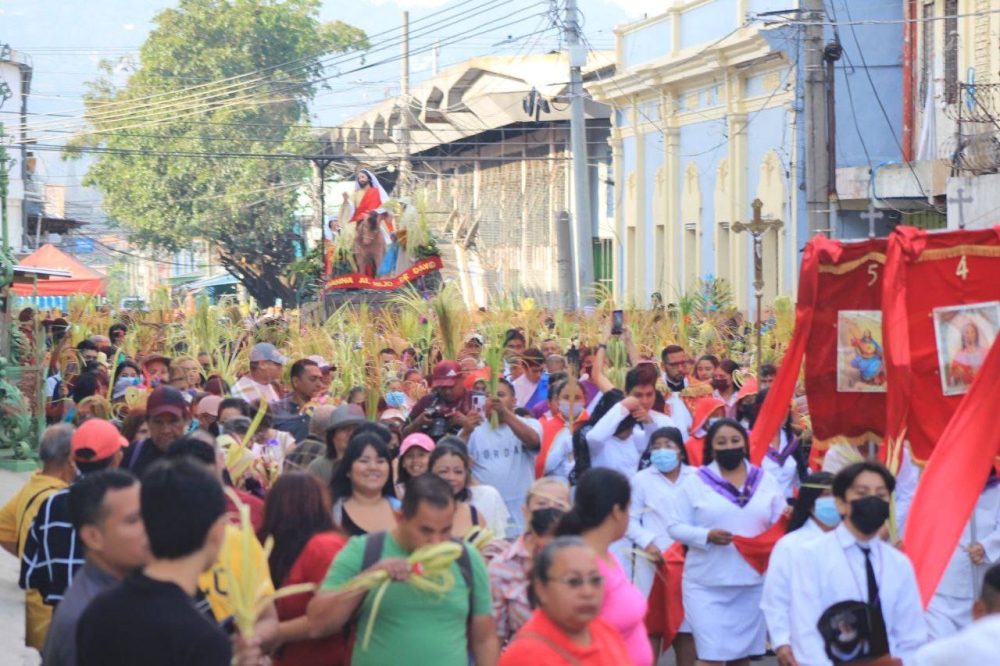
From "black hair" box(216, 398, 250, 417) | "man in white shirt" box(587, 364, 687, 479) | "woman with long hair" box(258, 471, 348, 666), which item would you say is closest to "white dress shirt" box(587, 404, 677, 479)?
"man in white shirt" box(587, 364, 687, 479)

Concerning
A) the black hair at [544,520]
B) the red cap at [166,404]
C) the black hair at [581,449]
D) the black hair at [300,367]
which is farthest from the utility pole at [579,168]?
the black hair at [544,520]

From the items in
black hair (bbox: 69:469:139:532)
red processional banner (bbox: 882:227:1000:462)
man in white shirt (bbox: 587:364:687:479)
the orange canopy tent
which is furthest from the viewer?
the orange canopy tent

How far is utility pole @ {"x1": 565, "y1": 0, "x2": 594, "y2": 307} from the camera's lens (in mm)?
25000

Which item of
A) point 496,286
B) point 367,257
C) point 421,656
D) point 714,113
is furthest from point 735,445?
point 496,286

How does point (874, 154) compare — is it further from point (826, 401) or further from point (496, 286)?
point (826, 401)

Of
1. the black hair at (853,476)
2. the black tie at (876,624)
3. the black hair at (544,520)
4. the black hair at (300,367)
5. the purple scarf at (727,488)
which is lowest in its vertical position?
the black tie at (876,624)

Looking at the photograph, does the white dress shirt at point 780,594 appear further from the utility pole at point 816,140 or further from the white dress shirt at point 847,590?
the utility pole at point 816,140

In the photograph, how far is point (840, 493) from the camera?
6.62 metres

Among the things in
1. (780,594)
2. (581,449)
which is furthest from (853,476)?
(581,449)

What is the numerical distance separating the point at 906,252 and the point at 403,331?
35.6 feet

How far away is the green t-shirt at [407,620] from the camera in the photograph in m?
5.44

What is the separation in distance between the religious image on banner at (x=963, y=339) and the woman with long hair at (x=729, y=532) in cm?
119

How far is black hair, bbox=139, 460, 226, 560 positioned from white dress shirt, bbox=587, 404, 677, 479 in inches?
209

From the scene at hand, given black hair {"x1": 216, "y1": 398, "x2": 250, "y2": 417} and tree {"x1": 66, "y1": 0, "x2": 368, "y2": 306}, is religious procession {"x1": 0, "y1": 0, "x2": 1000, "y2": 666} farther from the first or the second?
tree {"x1": 66, "y1": 0, "x2": 368, "y2": 306}
